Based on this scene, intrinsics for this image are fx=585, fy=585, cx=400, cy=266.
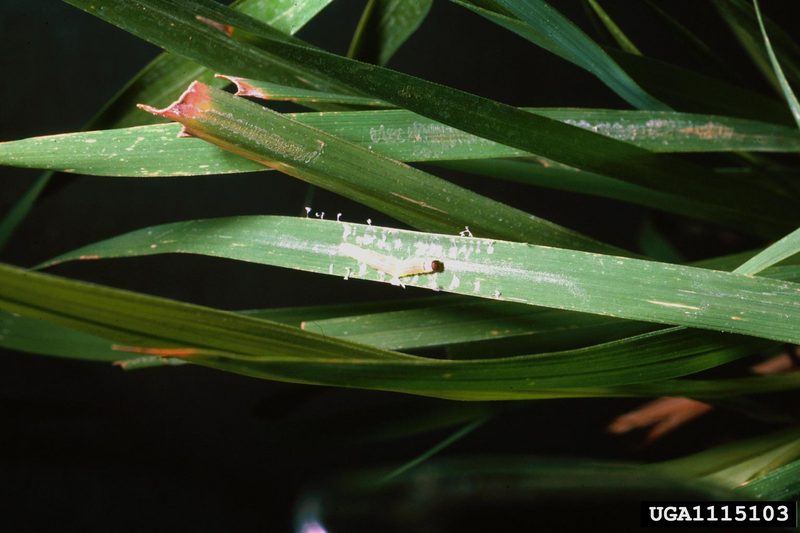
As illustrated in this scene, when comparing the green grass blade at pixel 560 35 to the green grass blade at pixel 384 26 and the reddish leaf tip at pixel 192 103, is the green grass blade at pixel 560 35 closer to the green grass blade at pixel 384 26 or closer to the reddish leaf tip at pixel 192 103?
the green grass blade at pixel 384 26

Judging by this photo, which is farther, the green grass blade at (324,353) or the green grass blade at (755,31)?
the green grass blade at (755,31)

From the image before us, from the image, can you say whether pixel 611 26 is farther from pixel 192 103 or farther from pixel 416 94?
pixel 192 103

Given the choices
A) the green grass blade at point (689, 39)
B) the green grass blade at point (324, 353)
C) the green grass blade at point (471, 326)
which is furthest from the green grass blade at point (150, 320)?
the green grass blade at point (689, 39)

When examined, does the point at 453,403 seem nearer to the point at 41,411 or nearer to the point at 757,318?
the point at 757,318

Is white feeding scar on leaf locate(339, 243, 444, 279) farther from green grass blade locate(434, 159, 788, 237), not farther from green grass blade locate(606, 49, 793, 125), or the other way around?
green grass blade locate(606, 49, 793, 125)

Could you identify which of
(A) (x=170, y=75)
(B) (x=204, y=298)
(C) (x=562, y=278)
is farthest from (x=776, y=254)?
(B) (x=204, y=298)

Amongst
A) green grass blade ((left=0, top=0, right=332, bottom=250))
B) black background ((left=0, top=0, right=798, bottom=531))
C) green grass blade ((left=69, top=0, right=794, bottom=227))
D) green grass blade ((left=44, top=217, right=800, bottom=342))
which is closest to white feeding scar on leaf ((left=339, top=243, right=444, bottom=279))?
green grass blade ((left=44, top=217, right=800, bottom=342))
